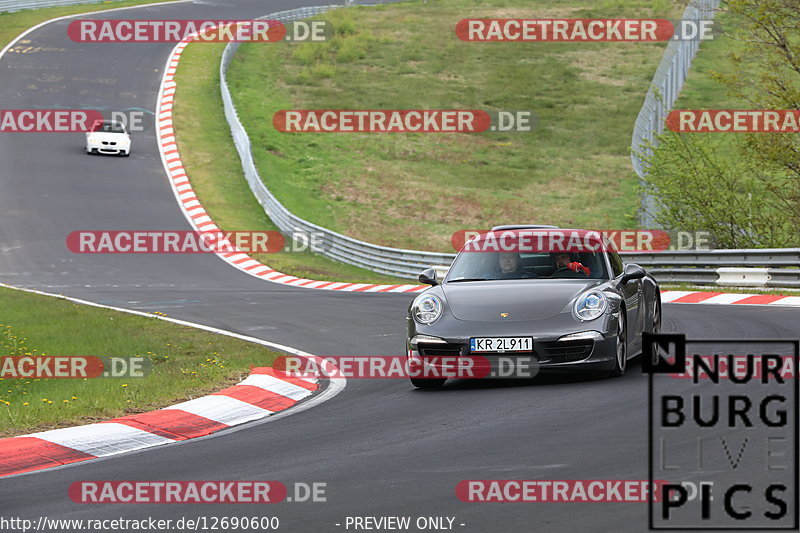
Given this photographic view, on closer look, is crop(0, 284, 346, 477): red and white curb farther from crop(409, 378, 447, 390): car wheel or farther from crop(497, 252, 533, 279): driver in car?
crop(497, 252, 533, 279): driver in car

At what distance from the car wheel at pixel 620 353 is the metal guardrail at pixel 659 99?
1421 centimetres

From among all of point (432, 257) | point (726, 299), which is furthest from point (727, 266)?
point (432, 257)

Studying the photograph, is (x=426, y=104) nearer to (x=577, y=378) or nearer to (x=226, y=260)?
(x=226, y=260)

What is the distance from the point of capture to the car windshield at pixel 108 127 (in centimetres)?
4244

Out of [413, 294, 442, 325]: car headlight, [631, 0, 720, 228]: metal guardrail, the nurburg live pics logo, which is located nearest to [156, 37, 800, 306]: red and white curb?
[631, 0, 720, 228]: metal guardrail

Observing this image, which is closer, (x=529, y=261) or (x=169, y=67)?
(x=529, y=261)

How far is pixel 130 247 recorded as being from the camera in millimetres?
33219

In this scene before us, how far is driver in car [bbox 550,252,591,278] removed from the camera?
444 inches

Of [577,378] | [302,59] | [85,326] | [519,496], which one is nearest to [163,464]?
[519,496]

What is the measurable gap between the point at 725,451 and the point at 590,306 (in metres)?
3.65

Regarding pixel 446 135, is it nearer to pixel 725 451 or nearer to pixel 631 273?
pixel 631 273

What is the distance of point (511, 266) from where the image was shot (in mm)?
11500

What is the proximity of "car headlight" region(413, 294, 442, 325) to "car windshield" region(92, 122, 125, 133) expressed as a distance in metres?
33.8

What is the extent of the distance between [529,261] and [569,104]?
4437cm
